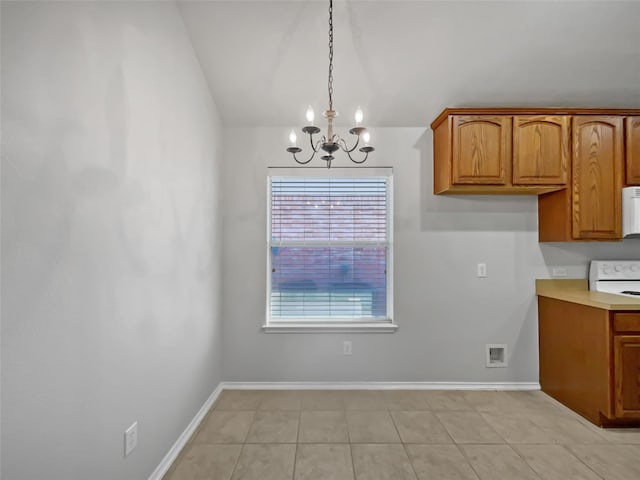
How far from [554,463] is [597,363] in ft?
2.82

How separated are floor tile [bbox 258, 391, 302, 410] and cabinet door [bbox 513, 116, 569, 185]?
2.60 m

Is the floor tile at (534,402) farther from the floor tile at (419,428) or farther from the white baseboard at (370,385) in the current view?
the floor tile at (419,428)

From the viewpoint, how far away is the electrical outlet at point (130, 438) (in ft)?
5.09

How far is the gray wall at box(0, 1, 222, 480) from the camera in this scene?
1.01 meters

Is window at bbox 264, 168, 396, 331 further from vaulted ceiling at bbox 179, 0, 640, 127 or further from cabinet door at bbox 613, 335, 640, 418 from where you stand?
cabinet door at bbox 613, 335, 640, 418

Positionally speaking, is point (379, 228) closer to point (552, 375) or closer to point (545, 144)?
point (545, 144)

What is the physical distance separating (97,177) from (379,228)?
2383 mm

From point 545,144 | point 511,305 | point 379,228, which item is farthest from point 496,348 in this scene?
point 545,144

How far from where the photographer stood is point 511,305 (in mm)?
3100

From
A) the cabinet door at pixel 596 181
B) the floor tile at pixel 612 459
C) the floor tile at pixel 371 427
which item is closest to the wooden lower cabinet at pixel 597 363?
the floor tile at pixel 612 459

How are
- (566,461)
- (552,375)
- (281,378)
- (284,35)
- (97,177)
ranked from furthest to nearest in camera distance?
(281,378) < (552,375) < (284,35) < (566,461) < (97,177)

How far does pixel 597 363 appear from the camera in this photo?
7.92 feet

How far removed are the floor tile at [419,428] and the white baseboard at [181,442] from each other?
146 centimetres

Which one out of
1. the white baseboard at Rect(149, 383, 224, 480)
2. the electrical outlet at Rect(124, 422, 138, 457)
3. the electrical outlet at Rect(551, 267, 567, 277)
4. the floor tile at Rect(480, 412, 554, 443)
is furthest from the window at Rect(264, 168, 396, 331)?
the electrical outlet at Rect(124, 422, 138, 457)
